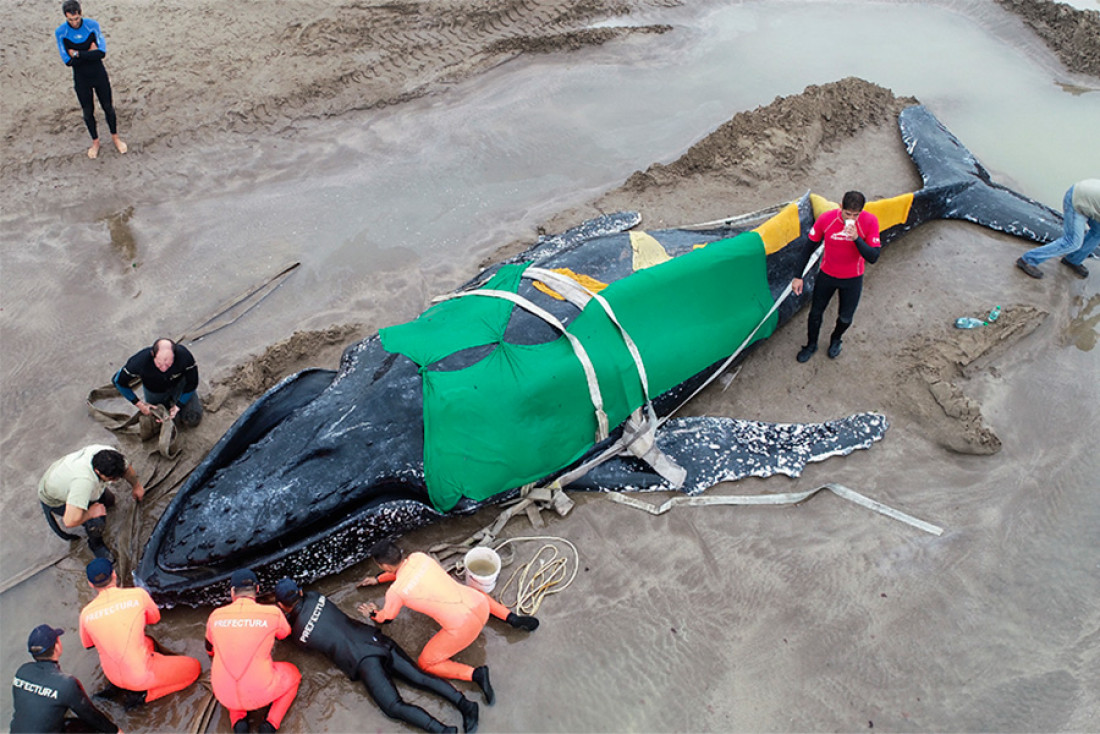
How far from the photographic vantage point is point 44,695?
4.27 metres

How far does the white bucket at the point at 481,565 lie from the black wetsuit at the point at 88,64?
744cm

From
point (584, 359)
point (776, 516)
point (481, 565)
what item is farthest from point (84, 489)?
point (776, 516)

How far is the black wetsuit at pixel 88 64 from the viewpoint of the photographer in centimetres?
849

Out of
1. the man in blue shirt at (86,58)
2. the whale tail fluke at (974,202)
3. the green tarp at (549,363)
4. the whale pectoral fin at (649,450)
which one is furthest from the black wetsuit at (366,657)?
the whale tail fluke at (974,202)

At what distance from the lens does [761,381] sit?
23.5 feet

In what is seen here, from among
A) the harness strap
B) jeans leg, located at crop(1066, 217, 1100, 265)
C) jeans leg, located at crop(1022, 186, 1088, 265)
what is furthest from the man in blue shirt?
jeans leg, located at crop(1066, 217, 1100, 265)

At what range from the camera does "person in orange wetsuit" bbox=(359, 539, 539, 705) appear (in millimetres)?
4758

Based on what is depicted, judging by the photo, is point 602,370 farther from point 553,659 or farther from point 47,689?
point 47,689

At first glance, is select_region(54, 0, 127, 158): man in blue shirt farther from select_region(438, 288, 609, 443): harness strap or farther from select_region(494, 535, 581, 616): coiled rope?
select_region(494, 535, 581, 616): coiled rope

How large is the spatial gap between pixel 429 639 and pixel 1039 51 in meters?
14.1

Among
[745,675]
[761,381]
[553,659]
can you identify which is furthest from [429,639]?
[761,381]

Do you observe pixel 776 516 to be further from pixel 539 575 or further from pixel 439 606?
pixel 439 606

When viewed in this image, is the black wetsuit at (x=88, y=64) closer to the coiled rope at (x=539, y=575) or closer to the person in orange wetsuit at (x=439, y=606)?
the person in orange wetsuit at (x=439, y=606)

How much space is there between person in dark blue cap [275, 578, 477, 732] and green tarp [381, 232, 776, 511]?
108 centimetres
